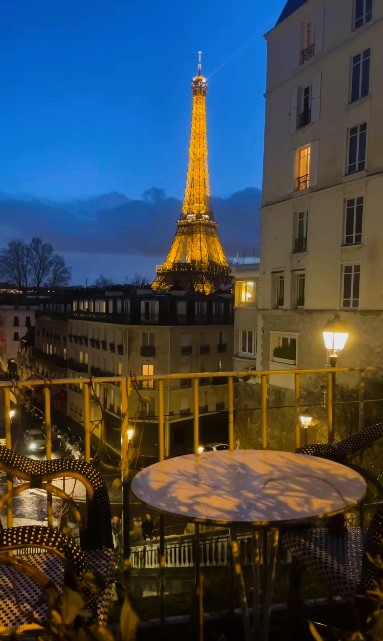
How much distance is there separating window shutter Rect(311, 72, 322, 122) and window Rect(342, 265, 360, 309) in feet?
20.6

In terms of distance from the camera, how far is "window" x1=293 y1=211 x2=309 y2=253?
1970 centimetres

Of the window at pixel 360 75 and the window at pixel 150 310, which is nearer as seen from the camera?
the window at pixel 360 75

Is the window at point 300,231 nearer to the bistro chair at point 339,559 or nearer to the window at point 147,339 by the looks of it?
the window at point 147,339

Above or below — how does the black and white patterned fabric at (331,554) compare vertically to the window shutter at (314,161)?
below

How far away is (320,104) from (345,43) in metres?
2.15

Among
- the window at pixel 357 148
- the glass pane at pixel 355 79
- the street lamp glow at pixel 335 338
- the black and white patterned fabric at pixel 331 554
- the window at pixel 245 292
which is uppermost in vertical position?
the glass pane at pixel 355 79

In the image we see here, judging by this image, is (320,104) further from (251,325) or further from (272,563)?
(272,563)

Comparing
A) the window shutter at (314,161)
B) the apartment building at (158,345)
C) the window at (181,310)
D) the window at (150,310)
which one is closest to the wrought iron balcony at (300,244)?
the window shutter at (314,161)

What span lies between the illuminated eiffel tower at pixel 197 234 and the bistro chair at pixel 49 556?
2356 inches

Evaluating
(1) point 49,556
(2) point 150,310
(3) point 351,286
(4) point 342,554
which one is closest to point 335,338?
(4) point 342,554

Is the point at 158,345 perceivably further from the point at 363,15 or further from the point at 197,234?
the point at 197,234

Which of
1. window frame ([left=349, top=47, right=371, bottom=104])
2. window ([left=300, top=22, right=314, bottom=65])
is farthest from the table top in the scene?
window ([left=300, top=22, right=314, bottom=65])

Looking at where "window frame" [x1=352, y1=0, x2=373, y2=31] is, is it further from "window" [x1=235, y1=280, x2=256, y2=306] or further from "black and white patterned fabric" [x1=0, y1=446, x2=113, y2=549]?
"black and white patterned fabric" [x1=0, y1=446, x2=113, y2=549]

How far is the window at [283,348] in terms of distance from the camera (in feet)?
66.5
